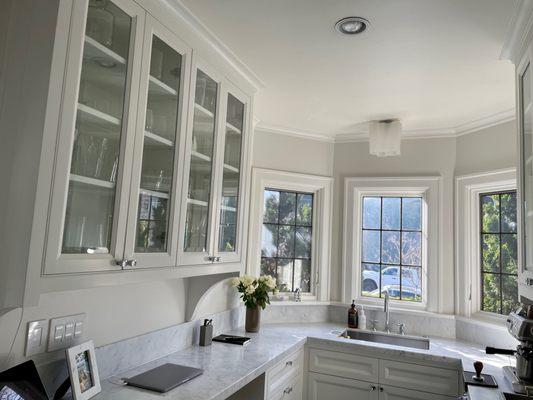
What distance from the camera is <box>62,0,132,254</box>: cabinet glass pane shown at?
1.34 m

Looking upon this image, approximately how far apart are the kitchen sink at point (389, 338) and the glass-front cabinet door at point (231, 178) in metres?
1.36

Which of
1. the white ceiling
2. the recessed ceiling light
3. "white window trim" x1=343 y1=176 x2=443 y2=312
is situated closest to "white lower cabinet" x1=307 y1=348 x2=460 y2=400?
"white window trim" x1=343 y1=176 x2=443 y2=312

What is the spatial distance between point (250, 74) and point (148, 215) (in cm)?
124

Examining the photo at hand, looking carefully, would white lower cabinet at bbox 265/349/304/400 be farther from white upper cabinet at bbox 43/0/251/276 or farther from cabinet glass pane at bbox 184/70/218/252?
cabinet glass pane at bbox 184/70/218/252

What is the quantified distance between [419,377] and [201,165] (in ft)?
6.57

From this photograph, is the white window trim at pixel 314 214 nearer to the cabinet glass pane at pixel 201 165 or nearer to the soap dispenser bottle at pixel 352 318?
the soap dispenser bottle at pixel 352 318

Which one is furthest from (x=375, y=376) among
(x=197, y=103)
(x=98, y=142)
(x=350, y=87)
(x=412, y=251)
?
(x=98, y=142)

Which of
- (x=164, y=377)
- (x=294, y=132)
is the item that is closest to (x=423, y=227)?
(x=294, y=132)

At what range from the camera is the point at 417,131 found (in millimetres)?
3488

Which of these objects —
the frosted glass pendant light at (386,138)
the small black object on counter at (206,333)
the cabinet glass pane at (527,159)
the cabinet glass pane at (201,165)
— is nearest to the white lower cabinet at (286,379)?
the small black object on counter at (206,333)

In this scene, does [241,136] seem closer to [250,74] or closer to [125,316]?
[250,74]

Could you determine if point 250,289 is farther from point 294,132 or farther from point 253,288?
point 294,132

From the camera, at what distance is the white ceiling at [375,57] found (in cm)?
179

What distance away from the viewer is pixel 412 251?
3535 mm
